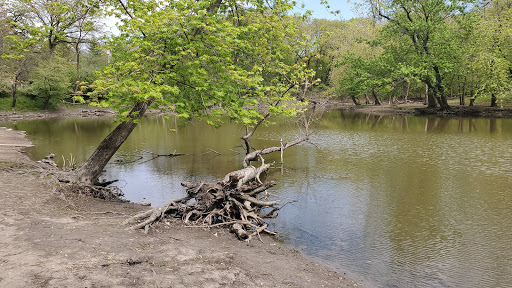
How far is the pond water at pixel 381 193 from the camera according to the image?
22.7ft

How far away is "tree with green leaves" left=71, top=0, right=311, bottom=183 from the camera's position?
8.27m

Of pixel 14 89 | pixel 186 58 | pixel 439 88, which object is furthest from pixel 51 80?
pixel 439 88

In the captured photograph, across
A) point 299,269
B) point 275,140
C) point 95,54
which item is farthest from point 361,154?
point 95,54

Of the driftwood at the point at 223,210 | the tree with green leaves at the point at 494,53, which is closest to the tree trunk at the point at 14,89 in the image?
the driftwood at the point at 223,210

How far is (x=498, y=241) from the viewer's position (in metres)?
7.79

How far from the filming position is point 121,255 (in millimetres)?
5336

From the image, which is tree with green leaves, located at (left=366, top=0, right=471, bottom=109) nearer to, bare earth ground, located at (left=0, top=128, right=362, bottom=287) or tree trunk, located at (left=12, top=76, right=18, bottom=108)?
bare earth ground, located at (left=0, top=128, right=362, bottom=287)

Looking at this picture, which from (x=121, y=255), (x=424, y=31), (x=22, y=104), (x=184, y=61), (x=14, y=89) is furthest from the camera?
(x=22, y=104)

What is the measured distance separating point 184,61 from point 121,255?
546 cm

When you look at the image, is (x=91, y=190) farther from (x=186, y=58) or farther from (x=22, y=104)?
(x=22, y=104)

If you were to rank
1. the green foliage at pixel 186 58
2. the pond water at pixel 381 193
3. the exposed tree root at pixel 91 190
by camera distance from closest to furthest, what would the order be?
the pond water at pixel 381 193 < the green foliage at pixel 186 58 < the exposed tree root at pixel 91 190

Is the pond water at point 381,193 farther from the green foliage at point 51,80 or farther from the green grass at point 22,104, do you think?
the green grass at point 22,104

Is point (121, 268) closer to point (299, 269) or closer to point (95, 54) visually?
point (299, 269)

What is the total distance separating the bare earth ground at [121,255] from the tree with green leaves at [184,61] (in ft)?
8.74
